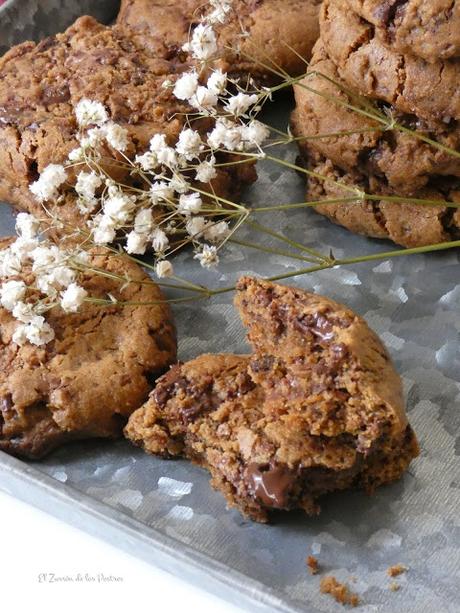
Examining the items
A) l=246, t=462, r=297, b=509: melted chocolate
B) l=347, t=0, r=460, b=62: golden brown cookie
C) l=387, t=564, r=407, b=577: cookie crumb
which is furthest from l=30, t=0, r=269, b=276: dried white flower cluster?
l=387, t=564, r=407, b=577: cookie crumb

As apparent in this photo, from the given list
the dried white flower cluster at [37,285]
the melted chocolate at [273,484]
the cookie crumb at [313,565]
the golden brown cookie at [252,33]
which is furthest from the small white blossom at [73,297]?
the golden brown cookie at [252,33]

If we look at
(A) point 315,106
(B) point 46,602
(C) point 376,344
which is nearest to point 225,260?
(A) point 315,106

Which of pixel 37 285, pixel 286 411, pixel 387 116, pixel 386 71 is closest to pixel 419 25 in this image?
pixel 386 71

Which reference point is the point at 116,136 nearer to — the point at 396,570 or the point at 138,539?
the point at 138,539

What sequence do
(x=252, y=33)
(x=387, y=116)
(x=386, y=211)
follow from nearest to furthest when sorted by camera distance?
(x=387, y=116)
(x=386, y=211)
(x=252, y=33)

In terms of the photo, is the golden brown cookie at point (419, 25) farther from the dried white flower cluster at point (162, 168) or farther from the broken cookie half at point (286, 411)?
the broken cookie half at point (286, 411)

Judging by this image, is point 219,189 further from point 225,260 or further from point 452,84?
point 452,84

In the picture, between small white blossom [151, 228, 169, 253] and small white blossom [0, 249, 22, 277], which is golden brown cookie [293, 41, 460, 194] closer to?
small white blossom [151, 228, 169, 253]

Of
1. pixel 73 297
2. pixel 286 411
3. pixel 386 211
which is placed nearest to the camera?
pixel 286 411
